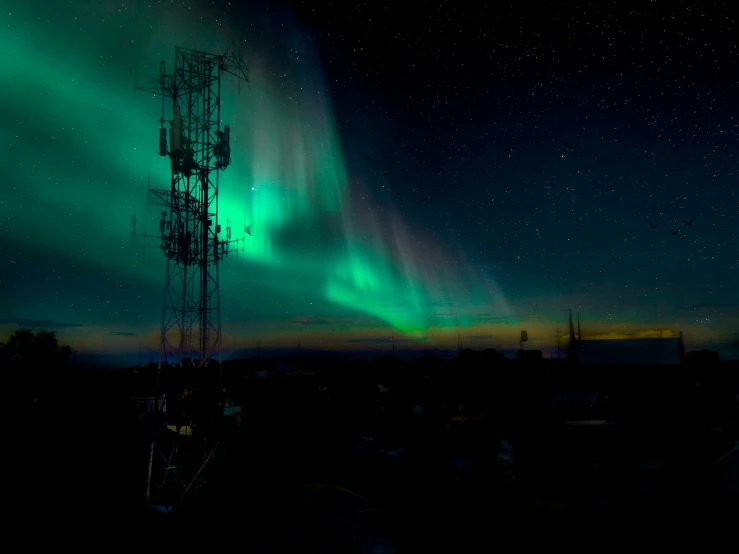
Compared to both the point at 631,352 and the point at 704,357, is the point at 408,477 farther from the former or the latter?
the point at 704,357

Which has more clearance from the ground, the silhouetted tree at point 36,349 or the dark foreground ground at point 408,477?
the silhouetted tree at point 36,349

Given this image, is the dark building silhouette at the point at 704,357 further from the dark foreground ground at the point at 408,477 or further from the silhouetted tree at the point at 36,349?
the silhouetted tree at the point at 36,349

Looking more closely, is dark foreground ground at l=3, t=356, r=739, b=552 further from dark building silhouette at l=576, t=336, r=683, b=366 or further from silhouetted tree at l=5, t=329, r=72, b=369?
silhouetted tree at l=5, t=329, r=72, b=369

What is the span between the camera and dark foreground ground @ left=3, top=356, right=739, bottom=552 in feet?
32.0

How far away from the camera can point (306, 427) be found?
26.0m

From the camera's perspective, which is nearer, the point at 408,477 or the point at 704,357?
the point at 408,477

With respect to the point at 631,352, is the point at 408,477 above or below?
below

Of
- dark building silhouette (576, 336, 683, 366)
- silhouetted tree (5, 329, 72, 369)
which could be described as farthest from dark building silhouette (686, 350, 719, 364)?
silhouetted tree (5, 329, 72, 369)

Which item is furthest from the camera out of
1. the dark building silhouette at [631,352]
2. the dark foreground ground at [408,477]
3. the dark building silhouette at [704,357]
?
the dark building silhouette at [704,357]

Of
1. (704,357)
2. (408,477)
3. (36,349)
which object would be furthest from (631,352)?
(36,349)

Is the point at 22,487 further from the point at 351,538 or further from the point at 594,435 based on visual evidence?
the point at 594,435

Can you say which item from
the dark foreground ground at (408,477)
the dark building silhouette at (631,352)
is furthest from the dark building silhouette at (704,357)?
the dark foreground ground at (408,477)

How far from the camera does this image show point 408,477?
16703mm

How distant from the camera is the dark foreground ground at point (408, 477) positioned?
32.0 feet
